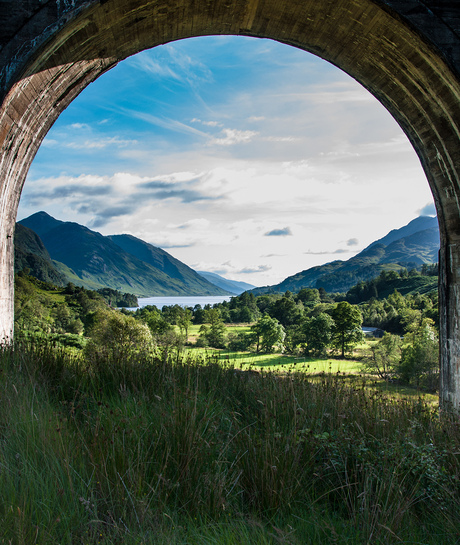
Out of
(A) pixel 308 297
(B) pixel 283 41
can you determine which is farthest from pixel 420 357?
(A) pixel 308 297

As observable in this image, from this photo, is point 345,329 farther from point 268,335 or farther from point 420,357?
point 420,357

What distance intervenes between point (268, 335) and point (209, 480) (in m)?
54.6

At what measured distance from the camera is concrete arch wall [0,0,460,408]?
4.09 m

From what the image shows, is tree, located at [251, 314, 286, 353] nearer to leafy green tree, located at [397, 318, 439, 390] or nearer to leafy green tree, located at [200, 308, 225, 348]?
leafy green tree, located at [200, 308, 225, 348]

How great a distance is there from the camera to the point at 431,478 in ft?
10.0

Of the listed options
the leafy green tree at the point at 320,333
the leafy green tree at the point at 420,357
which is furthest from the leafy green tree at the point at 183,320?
the leafy green tree at the point at 420,357

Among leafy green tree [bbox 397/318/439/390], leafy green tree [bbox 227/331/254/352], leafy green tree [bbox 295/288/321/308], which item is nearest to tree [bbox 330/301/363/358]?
leafy green tree [bbox 397/318/439/390]

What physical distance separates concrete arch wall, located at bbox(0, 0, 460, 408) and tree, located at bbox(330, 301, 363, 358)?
47404 mm

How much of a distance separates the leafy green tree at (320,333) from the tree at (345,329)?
2.56 feet

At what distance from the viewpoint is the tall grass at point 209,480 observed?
230cm

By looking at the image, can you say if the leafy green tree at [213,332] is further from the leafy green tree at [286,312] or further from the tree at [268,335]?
the leafy green tree at [286,312]

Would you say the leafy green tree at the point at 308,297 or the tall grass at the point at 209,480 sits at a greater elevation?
the leafy green tree at the point at 308,297

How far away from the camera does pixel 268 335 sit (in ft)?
185

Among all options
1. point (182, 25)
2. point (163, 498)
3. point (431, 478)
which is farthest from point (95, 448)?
point (182, 25)
